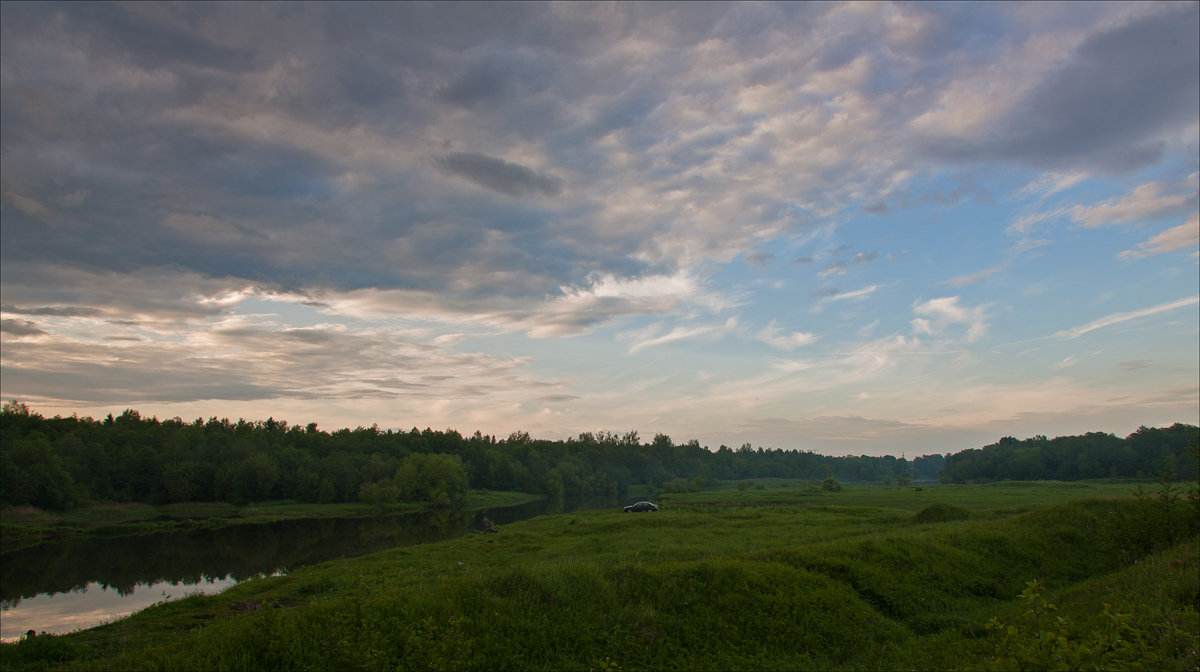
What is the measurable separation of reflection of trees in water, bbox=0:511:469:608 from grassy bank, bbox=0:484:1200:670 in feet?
65.8

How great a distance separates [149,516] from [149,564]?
4458 cm

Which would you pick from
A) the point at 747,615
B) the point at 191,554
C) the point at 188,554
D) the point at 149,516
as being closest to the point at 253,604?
the point at 747,615

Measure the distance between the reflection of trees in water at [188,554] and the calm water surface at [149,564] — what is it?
0.22 feet

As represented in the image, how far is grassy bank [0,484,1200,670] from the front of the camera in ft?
37.6

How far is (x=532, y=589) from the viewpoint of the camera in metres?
14.7

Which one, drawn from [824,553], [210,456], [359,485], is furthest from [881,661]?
[210,456]

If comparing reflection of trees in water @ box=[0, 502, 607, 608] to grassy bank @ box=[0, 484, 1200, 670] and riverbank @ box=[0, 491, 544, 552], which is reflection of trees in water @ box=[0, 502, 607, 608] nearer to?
riverbank @ box=[0, 491, 544, 552]

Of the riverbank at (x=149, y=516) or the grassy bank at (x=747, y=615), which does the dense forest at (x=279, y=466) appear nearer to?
the riverbank at (x=149, y=516)

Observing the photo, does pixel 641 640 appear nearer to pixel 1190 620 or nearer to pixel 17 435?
pixel 1190 620

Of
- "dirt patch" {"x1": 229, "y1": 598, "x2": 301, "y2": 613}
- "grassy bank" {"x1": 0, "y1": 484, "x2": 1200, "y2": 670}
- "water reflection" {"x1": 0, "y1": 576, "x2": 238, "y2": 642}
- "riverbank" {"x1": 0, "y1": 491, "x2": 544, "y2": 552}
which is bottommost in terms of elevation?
"riverbank" {"x1": 0, "y1": 491, "x2": 544, "y2": 552}

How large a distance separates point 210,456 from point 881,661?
126875 millimetres

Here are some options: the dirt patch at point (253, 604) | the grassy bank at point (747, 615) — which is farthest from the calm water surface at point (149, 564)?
the grassy bank at point (747, 615)

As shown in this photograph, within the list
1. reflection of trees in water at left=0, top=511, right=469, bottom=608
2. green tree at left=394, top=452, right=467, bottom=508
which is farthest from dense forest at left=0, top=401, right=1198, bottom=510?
reflection of trees in water at left=0, top=511, right=469, bottom=608

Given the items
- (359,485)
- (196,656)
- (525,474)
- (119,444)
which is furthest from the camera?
(525,474)
